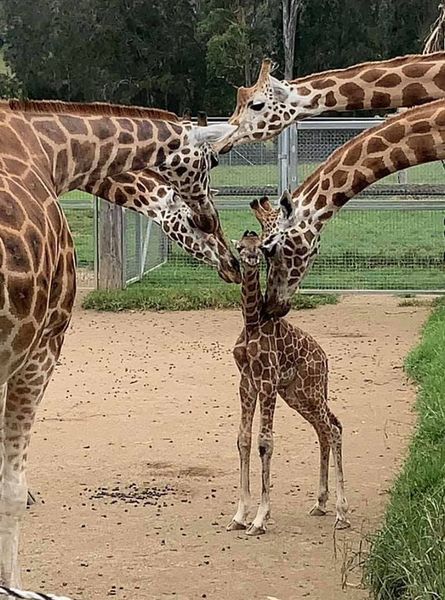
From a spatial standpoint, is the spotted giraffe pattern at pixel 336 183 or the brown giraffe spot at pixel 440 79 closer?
the spotted giraffe pattern at pixel 336 183

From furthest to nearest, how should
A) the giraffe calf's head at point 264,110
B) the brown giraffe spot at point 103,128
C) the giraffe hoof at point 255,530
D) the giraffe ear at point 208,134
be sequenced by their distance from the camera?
1. the giraffe calf's head at point 264,110
2. the giraffe hoof at point 255,530
3. the giraffe ear at point 208,134
4. the brown giraffe spot at point 103,128

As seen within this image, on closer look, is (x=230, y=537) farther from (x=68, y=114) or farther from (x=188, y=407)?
(x=188, y=407)

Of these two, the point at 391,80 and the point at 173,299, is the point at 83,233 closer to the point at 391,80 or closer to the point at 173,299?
the point at 173,299

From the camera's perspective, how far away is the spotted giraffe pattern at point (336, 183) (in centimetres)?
586

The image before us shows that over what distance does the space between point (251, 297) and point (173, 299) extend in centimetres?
796

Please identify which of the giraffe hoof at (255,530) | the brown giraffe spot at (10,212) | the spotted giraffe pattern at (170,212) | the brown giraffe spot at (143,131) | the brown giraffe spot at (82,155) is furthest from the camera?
the spotted giraffe pattern at (170,212)

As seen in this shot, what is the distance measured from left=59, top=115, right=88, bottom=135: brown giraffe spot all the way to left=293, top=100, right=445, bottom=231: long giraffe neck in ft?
4.27

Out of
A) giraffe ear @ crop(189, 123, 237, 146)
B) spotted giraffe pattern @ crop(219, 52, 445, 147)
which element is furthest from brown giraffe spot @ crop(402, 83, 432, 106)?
giraffe ear @ crop(189, 123, 237, 146)

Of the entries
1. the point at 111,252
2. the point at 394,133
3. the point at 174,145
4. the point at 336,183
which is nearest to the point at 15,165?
the point at 174,145

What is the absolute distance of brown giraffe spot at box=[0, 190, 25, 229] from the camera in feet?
13.7

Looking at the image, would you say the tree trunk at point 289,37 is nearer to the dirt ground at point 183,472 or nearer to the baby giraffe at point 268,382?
the dirt ground at point 183,472

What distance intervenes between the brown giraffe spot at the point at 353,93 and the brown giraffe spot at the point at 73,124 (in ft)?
6.66

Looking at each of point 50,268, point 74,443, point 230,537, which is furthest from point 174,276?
point 50,268

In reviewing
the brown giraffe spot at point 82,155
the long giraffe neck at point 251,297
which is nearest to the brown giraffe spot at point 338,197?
the long giraffe neck at point 251,297
